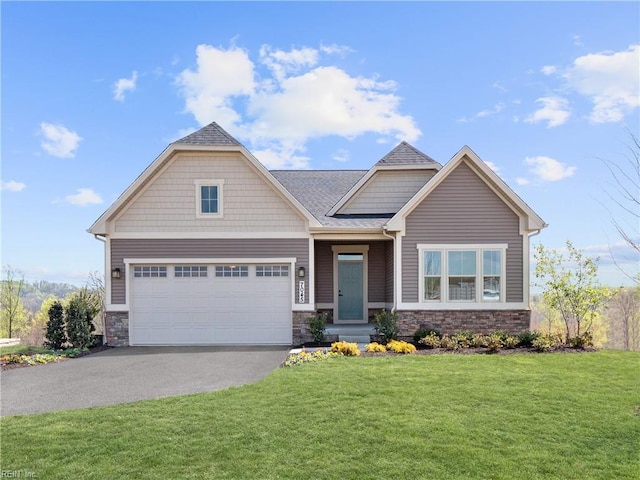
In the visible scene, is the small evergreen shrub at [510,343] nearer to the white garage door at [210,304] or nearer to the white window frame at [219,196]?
the white garage door at [210,304]

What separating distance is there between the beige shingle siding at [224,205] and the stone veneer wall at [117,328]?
2572 millimetres

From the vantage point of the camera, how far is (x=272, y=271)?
12.8 m

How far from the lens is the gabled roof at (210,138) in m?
12.6

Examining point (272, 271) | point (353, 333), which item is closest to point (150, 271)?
point (272, 271)

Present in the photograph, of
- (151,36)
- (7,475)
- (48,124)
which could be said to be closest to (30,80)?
(48,124)

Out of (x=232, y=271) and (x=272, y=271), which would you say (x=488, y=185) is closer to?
(x=272, y=271)

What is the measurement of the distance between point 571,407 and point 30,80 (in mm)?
13774

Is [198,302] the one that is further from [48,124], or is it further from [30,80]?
[30,80]

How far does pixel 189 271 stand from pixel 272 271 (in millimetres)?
2516

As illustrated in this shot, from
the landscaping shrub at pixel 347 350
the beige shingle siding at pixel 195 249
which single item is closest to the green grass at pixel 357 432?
the landscaping shrub at pixel 347 350

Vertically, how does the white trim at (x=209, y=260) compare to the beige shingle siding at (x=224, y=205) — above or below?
below

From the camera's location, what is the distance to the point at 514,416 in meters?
5.81

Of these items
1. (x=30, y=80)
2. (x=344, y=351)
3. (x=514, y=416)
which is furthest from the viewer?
(x=30, y=80)

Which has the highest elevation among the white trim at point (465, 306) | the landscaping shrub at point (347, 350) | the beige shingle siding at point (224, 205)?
the beige shingle siding at point (224, 205)
